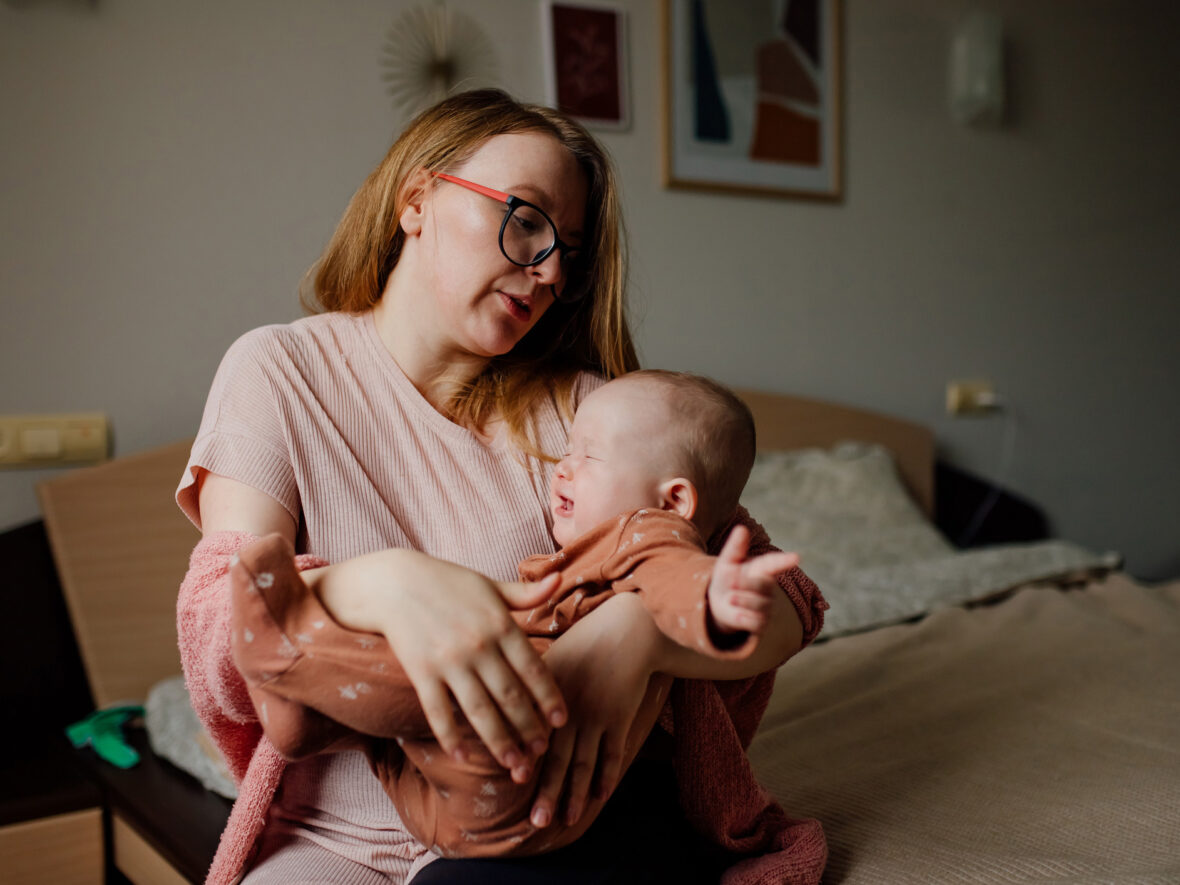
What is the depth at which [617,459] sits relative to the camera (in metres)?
0.88

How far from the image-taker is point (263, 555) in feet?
2.05

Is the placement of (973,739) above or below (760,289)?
below

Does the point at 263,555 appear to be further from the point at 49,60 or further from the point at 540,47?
the point at 540,47

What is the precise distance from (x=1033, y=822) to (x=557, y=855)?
0.59 meters

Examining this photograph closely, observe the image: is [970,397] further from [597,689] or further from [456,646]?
[456,646]

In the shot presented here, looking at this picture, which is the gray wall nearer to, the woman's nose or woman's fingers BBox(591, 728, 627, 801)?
the woman's nose

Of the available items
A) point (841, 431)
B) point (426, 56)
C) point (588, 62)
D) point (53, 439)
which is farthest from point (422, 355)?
point (841, 431)

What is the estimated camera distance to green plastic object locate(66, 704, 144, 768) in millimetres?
1469

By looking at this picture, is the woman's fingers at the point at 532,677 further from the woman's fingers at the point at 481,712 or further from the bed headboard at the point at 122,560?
the bed headboard at the point at 122,560

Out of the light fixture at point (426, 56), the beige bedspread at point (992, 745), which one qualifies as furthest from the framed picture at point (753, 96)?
the beige bedspread at point (992, 745)

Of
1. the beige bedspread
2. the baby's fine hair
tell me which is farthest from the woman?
the beige bedspread

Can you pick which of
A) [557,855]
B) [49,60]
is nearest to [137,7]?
[49,60]

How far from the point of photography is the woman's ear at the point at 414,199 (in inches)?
42.4

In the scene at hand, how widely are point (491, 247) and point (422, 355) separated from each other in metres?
0.15
